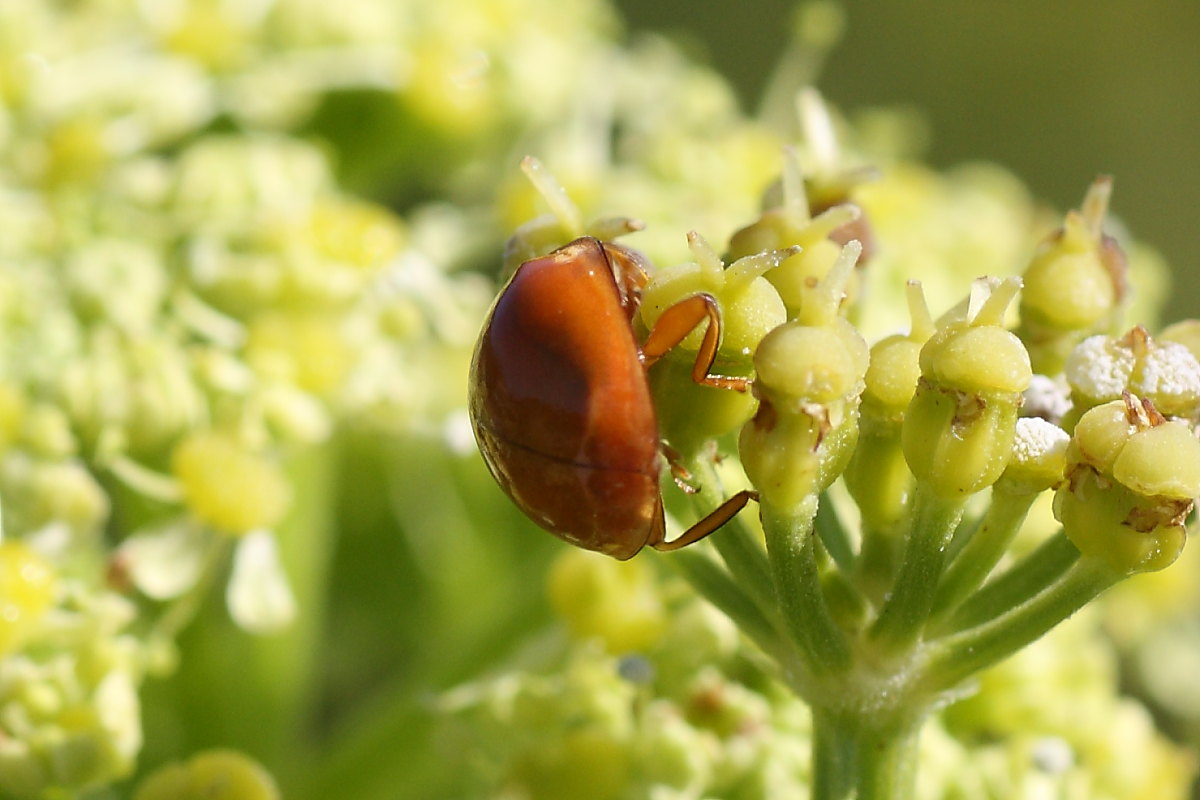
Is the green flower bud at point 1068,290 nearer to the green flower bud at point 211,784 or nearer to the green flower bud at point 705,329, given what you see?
the green flower bud at point 705,329

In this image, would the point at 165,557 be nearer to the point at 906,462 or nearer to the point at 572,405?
the point at 572,405

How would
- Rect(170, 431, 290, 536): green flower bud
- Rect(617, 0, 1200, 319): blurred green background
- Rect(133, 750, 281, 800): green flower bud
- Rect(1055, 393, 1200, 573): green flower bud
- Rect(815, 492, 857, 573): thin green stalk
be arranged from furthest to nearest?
Rect(617, 0, 1200, 319): blurred green background → Rect(170, 431, 290, 536): green flower bud → Rect(133, 750, 281, 800): green flower bud → Rect(815, 492, 857, 573): thin green stalk → Rect(1055, 393, 1200, 573): green flower bud

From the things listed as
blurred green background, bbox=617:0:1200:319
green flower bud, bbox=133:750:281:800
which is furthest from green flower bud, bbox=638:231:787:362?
blurred green background, bbox=617:0:1200:319

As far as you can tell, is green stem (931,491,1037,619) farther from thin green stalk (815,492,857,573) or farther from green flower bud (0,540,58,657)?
green flower bud (0,540,58,657)

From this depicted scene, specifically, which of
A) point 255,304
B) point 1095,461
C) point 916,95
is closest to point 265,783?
point 255,304

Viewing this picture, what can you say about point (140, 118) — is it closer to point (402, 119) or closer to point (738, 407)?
point (402, 119)

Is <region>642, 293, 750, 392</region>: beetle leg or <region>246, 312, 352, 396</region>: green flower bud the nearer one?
<region>642, 293, 750, 392</region>: beetle leg

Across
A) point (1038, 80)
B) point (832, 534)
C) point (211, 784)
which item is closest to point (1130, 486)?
point (832, 534)
